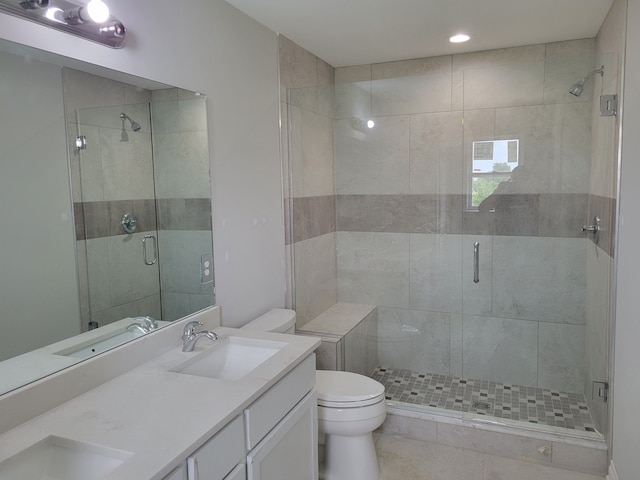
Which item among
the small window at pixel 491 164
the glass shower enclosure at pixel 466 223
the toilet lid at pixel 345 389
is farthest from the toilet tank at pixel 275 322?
the small window at pixel 491 164

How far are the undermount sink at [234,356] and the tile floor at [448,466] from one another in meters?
1.07

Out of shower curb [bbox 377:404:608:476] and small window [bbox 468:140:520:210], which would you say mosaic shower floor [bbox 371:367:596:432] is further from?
small window [bbox 468:140:520:210]

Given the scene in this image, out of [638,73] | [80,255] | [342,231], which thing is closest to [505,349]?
[342,231]

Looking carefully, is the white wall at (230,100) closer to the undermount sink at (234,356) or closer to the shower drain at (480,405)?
the undermount sink at (234,356)

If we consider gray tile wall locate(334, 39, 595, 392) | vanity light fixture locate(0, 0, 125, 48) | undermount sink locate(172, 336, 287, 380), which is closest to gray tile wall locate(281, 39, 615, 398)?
gray tile wall locate(334, 39, 595, 392)

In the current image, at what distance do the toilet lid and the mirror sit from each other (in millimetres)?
764

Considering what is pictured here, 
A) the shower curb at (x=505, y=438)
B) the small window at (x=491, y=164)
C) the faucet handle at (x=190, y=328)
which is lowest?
the shower curb at (x=505, y=438)

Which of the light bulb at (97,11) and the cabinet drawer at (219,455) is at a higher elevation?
the light bulb at (97,11)

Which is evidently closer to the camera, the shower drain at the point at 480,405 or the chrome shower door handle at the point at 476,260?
the shower drain at the point at 480,405

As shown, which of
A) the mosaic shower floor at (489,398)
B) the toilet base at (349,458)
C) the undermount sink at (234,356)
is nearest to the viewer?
the undermount sink at (234,356)

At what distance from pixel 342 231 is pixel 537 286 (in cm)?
142

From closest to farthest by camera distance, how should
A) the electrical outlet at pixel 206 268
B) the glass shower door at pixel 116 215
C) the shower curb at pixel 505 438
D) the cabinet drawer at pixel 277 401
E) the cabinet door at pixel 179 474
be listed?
1. the cabinet door at pixel 179 474
2. the cabinet drawer at pixel 277 401
3. the glass shower door at pixel 116 215
4. the electrical outlet at pixel 206 268
5. the shower curb at pixel 505 438

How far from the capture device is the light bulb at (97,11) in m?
1.65

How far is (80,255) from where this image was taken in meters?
1.72
